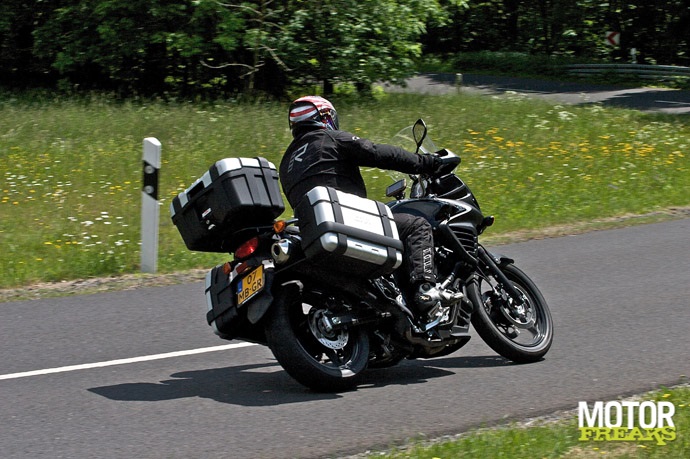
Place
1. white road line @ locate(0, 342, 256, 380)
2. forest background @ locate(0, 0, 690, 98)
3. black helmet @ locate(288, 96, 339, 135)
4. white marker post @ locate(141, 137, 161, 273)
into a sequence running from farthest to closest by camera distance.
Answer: forest background @ locate(0, 0, 690, 98), white marker post @ locate(141, 137, 161, 273), white road line @ locate(0, 342, 256, 380), black helmet @ locate(288, 96, 339, 135)

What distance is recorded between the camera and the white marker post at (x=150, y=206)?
32.4 feet

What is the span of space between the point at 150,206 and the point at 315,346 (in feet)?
13.7

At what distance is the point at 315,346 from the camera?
6.26m

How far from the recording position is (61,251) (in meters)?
10.6

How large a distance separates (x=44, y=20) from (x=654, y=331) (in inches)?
766

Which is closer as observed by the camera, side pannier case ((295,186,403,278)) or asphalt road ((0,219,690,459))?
asphalt road ((0,219,690,459))

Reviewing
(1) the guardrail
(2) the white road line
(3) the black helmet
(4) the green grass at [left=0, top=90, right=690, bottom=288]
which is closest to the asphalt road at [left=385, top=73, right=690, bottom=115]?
(1) the guardrail

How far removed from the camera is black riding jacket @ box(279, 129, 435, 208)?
6.39m

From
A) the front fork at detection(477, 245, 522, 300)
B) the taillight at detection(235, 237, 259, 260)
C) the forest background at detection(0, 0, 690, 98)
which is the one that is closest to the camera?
the taillight at detection(235, 237, 259, 260)

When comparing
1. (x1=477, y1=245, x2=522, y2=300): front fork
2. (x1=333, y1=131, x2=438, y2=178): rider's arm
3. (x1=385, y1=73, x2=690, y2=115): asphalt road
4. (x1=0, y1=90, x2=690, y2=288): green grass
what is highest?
(x1=333, y1=131, x2=438, y2=178): rider's arm

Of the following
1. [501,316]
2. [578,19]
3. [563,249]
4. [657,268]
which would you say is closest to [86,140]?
[563,249]

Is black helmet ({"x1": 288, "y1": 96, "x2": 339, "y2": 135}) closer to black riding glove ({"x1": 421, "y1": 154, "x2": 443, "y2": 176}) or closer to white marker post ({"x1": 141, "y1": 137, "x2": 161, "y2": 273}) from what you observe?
black riding glove ({"x1": 421, "y1": 154, "x2": 443, "y2": 176})

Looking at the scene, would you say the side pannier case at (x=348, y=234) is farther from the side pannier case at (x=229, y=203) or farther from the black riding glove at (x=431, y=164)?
the black riding glove at (x=431, y=164)

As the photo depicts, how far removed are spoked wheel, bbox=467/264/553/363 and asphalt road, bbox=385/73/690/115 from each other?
624 inches
